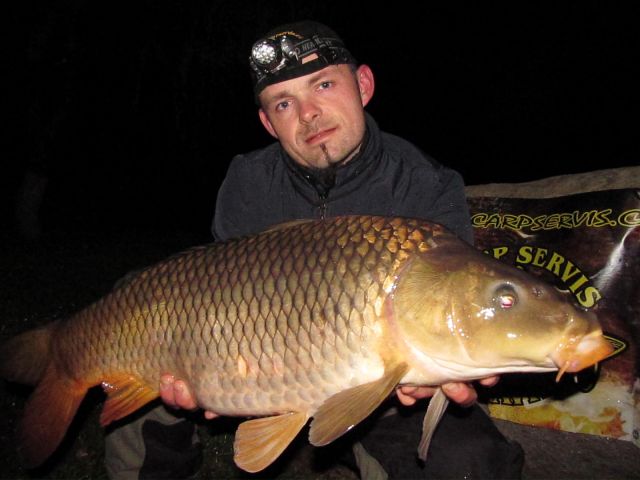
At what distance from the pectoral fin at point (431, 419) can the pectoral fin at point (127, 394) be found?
0.80 meters

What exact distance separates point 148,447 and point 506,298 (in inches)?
56.5

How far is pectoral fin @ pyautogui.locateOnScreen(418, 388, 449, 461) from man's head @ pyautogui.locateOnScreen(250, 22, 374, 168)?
923 millimetres

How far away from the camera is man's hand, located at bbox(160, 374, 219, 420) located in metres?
1.61

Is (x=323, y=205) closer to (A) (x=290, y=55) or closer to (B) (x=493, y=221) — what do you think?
(A) (x=290, y=55)

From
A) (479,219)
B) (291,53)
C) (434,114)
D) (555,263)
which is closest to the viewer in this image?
(291,53)

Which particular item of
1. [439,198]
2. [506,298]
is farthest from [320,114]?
[506,298]

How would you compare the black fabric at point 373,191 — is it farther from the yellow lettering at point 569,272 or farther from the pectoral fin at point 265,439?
the pectoral fin at point 265,439

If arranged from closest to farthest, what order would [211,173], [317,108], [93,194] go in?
[317,108], [93,194], [211,173]

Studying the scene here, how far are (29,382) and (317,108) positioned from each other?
1.34 meters

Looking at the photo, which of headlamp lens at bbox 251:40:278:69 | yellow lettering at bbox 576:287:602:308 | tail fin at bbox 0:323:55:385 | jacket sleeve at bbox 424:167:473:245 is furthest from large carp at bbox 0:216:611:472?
yellow lettering at bbox 576:287:602:308

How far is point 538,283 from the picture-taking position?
1.26 metres

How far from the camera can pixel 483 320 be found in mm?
1257

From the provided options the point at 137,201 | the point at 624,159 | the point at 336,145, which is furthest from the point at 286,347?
the point at 624,159

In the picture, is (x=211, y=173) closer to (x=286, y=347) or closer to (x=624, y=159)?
(x=624, y=159)
